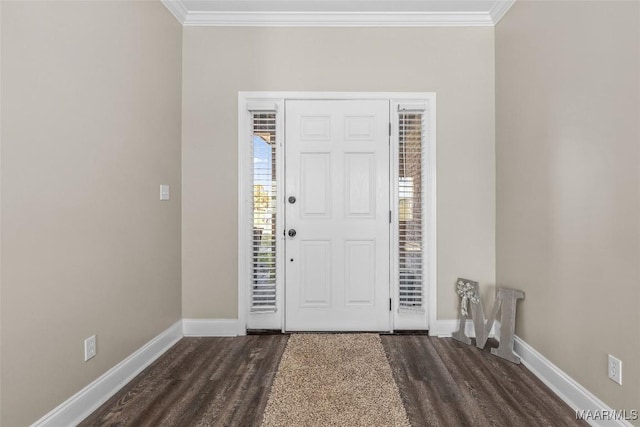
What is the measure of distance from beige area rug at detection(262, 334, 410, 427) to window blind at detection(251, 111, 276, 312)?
53cm

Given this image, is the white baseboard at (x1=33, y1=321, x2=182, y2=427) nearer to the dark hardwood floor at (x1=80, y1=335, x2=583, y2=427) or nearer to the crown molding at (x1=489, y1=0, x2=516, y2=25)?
the dark hardwood floor at (x1=80, y1=335, x2=583, y2=427)

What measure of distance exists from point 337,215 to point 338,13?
1799 mm

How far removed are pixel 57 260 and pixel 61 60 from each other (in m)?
1.04

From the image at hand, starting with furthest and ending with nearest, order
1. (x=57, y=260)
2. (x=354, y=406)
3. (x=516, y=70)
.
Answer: (x=516, y=70), (x=354, y=406), (x=57, y=260)

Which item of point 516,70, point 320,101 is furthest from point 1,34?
point 516,70

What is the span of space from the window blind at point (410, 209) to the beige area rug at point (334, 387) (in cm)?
56

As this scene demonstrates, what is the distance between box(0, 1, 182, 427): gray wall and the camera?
4.88 feet

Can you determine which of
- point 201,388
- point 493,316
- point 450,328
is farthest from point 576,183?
point 201,388

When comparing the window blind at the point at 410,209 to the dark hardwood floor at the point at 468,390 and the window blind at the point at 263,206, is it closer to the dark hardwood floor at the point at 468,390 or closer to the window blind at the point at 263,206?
the dark hardwood floor at the point at 468,390

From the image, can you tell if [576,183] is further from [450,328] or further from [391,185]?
[450,328]

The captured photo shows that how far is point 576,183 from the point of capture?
197 cm

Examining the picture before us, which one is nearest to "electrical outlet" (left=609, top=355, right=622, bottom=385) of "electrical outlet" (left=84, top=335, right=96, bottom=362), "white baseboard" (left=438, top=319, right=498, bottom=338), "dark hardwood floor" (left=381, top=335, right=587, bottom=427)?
"dark hardwood floor" (left=381, top=335, right=587, bottom=427)

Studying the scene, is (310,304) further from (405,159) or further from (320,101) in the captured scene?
(320,101)

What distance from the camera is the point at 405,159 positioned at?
3045mm
